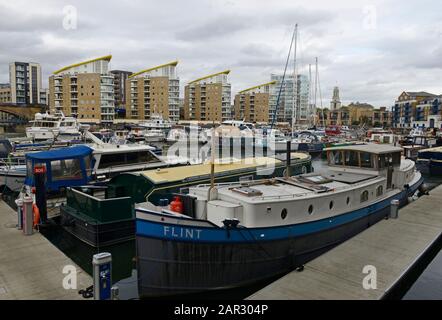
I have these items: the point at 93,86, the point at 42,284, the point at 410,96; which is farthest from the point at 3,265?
the point at 410,96

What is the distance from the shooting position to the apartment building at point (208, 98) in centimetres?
12444

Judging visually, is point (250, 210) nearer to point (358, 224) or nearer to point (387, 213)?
point (358, 224)

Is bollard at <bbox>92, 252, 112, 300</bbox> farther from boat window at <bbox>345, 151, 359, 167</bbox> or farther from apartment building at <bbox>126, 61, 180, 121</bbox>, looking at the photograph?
apartment building at <bbox>126, 61, 180, 121</bbox>

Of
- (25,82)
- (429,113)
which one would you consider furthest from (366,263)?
(25,82)

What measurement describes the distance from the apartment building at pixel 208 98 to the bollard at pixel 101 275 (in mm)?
114285

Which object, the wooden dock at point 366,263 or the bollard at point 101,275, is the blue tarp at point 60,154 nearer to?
the bollard at point 101,275

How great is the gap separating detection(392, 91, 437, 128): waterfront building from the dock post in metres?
158

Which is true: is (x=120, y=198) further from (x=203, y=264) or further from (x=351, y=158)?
(x=351, y=158)

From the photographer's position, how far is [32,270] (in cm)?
1078

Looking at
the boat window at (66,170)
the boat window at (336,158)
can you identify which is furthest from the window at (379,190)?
the boat window at (66,170)

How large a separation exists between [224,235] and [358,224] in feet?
25.1

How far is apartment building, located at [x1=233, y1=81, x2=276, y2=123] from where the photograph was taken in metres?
135
